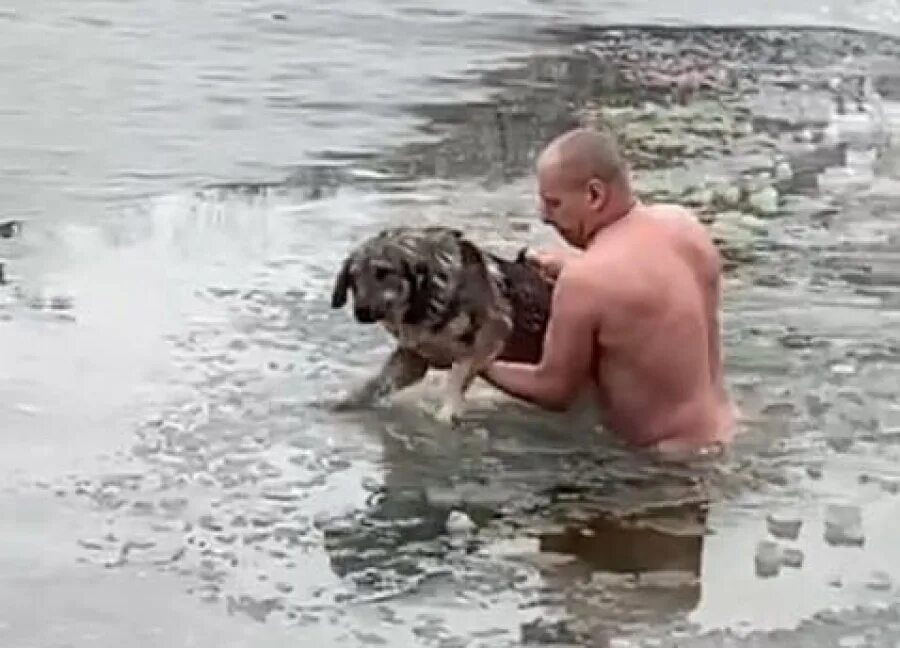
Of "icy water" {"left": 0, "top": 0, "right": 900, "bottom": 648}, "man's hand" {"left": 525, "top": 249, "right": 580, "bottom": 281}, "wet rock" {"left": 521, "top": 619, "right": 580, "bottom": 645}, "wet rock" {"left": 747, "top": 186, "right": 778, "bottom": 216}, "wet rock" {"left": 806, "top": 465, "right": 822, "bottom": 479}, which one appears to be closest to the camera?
"wet rock" {"left": 521, "top": 619, "right": 580, "bottom": 645}

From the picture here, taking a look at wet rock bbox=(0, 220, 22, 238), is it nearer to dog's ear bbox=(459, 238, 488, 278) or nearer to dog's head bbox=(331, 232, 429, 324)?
dog's head bbox=(331, 232, 429, 324)

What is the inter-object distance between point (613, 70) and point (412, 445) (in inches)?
310

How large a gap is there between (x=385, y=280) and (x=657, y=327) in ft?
2.61

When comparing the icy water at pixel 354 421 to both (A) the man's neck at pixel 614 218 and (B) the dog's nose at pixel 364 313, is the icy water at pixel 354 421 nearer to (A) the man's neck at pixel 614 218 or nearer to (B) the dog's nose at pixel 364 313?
(B) the dog's nose at pixel 364 313

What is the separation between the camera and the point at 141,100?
44.4ft

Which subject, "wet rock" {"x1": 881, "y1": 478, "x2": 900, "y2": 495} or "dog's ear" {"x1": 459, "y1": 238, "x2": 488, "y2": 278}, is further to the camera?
"dog's ear" {"x1": 459, "y1": 238, "x2": 488, "y2": 278}

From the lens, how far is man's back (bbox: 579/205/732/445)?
7.43m

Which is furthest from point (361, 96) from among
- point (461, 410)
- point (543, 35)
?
point (461, 410)

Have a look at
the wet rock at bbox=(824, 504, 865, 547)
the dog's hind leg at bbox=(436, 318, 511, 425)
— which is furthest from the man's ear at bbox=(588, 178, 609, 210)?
the wet rock at bbox=(824, 504, 865, 547)

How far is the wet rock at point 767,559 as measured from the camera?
21.9 ft

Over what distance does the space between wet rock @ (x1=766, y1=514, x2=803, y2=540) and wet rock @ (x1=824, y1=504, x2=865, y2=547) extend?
80 mm

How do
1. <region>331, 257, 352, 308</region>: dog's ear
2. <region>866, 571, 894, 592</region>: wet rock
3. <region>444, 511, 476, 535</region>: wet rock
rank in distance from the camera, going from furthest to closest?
1. <region>331, 257, 352, 308</region>: dog's ear
2. <region>444, 511, 476, 535</region>: wet rock
3. <region>866, 571, 894, 592</region>: wet rock

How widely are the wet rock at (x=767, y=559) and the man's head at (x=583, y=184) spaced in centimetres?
114

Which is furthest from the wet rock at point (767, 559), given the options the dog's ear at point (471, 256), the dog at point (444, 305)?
the dog's ear at point (471, 256)
